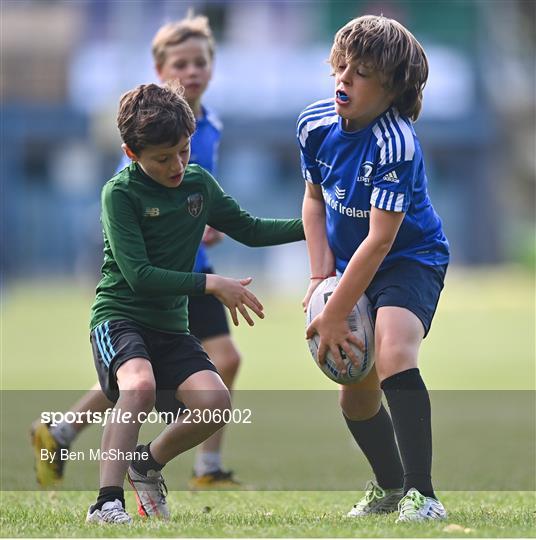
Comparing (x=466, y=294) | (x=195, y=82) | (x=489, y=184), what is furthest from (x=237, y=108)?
(x=195, y=82)

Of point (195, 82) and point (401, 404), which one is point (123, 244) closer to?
point (401, 404)

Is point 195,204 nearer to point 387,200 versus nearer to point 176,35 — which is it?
point 387,200

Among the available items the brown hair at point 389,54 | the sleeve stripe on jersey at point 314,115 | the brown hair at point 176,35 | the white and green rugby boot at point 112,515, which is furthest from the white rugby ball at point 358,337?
the brown hair at point 176,35

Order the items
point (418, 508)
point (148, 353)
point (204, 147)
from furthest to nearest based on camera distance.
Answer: point (204, 147) < point (148, 353) < point (418, 508)

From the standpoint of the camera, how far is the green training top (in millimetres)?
4848

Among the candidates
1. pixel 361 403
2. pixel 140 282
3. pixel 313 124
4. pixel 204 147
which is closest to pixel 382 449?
pixel 361 403

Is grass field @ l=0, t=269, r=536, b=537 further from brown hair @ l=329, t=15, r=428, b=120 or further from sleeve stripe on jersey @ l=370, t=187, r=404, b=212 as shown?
brown hair @ l=329, t=15, r=428, b=120

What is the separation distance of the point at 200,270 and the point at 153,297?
160 centimetres

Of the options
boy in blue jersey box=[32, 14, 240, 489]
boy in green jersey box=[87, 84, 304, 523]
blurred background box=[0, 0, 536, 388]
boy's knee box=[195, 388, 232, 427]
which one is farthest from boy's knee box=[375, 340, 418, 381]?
blurred background box=[0, 0, 536, 388]

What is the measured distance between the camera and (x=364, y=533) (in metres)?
4.38

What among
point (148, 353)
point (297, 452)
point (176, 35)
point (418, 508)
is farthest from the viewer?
point (297, 452)

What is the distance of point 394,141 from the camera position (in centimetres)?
479

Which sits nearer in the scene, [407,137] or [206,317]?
[407,137]

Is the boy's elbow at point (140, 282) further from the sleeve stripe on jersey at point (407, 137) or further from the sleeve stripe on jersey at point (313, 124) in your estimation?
the sleeve stripe on jersey at point (407, 137)
